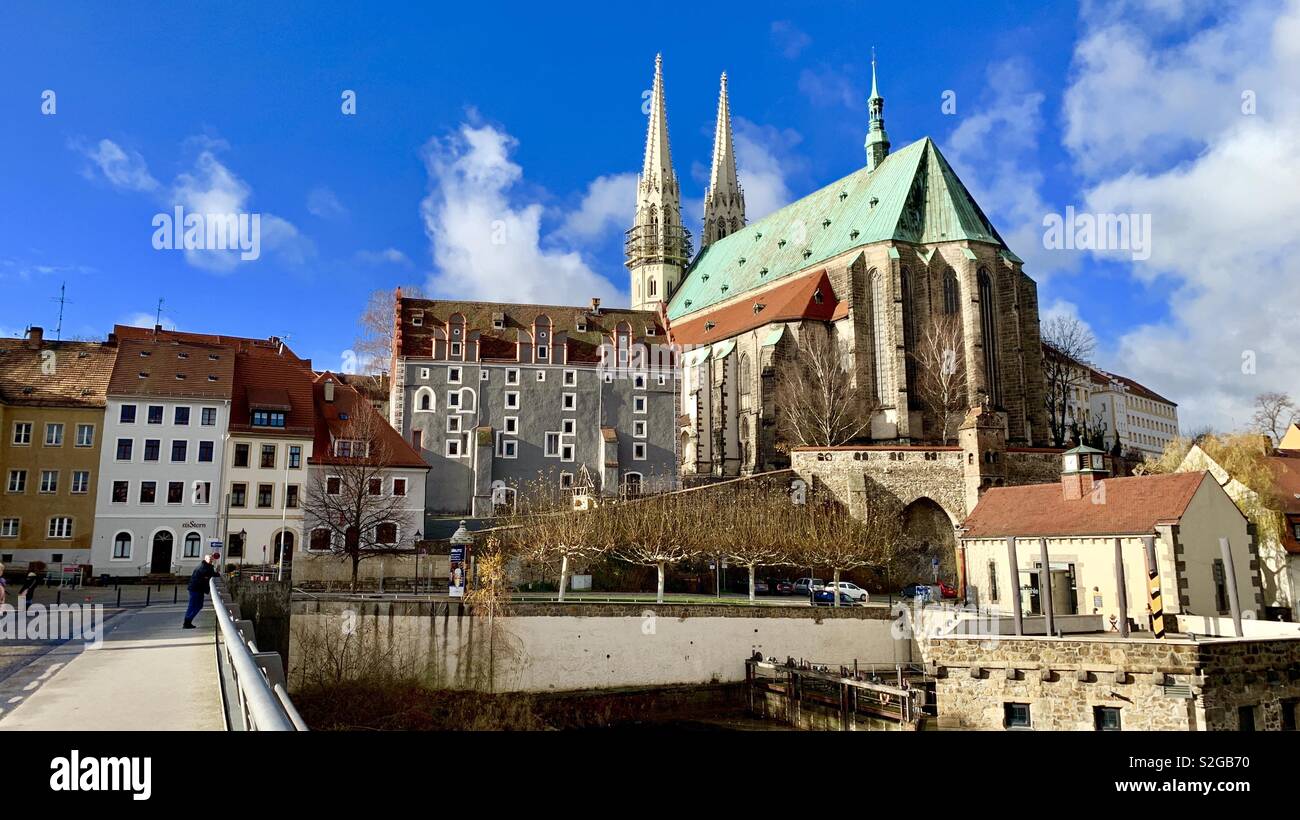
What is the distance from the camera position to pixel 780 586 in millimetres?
44250

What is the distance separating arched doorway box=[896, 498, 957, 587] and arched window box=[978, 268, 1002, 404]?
1824cm

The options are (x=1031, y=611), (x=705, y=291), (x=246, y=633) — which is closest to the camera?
(x=246, y=633)

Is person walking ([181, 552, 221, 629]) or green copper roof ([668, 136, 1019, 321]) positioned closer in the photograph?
person walking ([181, 552, 221, 629])

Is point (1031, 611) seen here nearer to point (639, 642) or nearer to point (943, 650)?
point (943, 650)

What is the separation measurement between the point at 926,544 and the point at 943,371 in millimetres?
19152

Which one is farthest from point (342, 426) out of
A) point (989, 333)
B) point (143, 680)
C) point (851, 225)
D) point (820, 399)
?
point (989, 333)

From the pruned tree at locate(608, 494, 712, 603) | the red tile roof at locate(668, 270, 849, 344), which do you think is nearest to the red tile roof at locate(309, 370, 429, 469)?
the pruned tree at locate(608, 494, 712, 603)

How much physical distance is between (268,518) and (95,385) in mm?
11602

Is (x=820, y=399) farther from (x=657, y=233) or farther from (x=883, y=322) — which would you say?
(x=657, y=233)

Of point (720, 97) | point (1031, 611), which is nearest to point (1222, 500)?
point (1031, 611)

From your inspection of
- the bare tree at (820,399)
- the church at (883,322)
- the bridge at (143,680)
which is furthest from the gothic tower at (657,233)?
the bridge at (143,680)

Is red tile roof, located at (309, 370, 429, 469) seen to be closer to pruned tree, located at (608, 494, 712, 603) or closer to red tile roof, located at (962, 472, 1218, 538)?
pruned tree, located at (608, 494, 712, 603)

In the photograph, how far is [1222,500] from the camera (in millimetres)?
31594

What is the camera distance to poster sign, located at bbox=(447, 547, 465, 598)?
1265 inches
